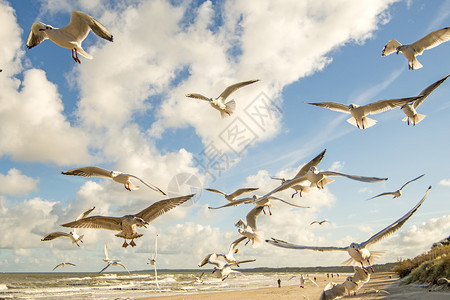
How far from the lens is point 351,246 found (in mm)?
7484

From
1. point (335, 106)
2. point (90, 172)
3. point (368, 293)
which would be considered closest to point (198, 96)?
point (335, 106)

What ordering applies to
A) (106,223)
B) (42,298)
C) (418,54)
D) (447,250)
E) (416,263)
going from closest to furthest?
(106,223)
(418,54)
(447,250)
(416,263)
(42,298)

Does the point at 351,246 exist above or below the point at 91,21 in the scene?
below

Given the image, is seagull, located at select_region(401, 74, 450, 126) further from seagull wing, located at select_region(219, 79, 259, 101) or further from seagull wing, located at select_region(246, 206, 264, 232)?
seagull wing, located at select_region(246, 206, 264, 232)

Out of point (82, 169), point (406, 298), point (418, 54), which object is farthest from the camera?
point (418, 54)

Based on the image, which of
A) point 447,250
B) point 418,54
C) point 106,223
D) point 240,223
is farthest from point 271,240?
point 447,250

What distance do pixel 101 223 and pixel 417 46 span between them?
11.4 m

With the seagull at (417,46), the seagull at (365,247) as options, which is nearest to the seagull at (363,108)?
the seagull at (417,46)

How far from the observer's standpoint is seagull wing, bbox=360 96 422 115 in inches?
421

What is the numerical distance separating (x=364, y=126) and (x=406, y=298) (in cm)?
565

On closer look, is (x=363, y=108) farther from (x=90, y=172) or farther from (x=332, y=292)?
(x=90, y=172)

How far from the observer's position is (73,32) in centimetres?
944

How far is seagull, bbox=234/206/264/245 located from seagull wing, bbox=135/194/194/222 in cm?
331

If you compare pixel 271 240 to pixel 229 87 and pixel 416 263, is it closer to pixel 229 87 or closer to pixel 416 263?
pixel 229 87
